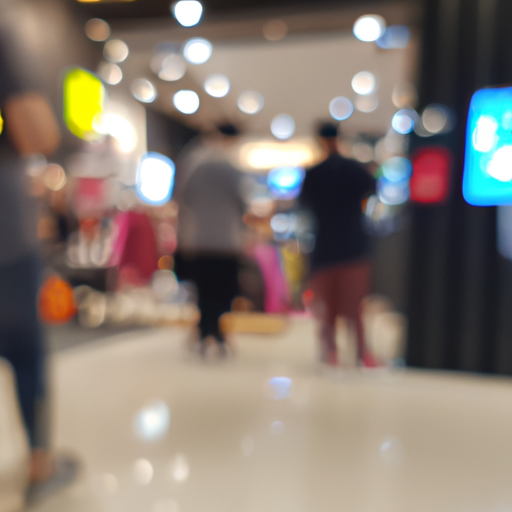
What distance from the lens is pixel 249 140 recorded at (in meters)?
7.75

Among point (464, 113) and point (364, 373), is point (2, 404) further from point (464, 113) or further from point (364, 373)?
point (464, 113)

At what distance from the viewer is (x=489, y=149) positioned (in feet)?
7.29

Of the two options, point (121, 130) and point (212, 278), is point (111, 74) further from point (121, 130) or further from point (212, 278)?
point (212, 278)

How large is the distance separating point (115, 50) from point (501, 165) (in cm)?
320

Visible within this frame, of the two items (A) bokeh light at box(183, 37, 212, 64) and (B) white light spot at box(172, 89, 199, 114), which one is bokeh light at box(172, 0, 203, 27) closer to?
(A) bokeh light at box(183, 37, 212, 64)

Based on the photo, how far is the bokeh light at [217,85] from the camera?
548 centimetres

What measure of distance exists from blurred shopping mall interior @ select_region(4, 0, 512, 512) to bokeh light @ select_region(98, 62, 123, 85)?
59 millimetres

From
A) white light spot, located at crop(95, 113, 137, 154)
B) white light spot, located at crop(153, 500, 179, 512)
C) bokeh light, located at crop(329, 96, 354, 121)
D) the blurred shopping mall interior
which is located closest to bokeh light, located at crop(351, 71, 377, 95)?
the blurred shopping mall interior

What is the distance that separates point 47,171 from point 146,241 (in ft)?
3.20

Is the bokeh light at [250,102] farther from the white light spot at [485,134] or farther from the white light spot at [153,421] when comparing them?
the white light spot at [153,421]

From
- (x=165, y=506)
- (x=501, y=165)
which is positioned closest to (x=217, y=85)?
(x=501, y=165)

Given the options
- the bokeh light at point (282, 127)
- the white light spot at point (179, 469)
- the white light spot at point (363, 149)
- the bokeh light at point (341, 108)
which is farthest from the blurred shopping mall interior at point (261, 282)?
the bokeh light at point (282, 127)

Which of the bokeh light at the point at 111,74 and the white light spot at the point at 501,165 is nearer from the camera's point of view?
the white light spot at the point at 501,165

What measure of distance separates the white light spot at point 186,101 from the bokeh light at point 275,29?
2842 millimetres
